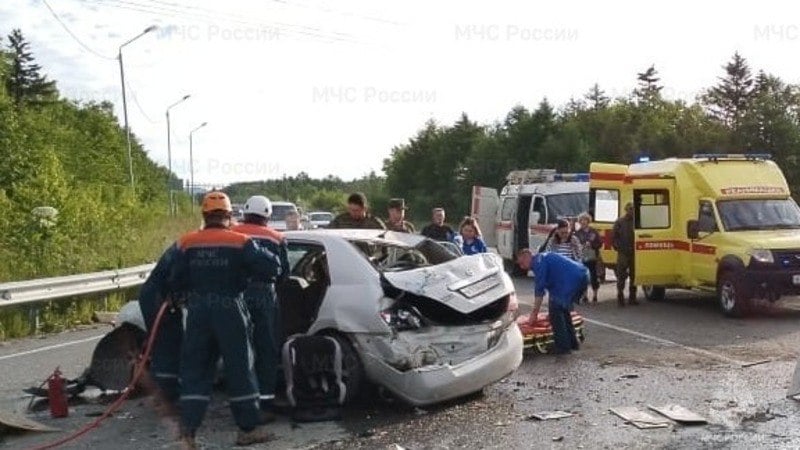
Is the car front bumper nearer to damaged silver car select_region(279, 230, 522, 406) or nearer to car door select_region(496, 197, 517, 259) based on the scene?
damaged silver car select_region(279, 230, 522, 406)

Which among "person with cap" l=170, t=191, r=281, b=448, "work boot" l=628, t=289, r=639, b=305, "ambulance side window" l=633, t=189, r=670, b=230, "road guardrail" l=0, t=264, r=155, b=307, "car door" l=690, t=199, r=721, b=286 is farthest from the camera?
"work boot" l=628, t=289, r=639, b=305

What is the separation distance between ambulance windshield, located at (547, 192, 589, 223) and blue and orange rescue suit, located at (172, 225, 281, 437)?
14640mm

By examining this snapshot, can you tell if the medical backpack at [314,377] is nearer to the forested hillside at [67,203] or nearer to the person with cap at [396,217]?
the person with cap at [396,217]

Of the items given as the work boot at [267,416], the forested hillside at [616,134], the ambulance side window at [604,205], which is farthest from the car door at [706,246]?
the forested hillside at [616,134]

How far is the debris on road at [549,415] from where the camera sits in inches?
285

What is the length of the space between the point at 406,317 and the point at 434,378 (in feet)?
1.76

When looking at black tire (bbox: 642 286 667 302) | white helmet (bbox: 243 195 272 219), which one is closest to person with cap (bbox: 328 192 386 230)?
white helmet (bbox: 243 195 272 219)

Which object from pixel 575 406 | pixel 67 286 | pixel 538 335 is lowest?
pixel 575 406

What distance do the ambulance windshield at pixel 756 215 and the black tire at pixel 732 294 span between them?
32.4 inches

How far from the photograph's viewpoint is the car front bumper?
7043mm

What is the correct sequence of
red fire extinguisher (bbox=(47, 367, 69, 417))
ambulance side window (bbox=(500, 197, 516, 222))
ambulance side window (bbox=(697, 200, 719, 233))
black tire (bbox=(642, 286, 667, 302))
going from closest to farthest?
red fire extinguisher (bbox=(47, 367, 69, 417)) < ambulance side window (bbox=(697, 200, 719, 233)) < black tire (bbox=(642, 286, 667, 302)) < ambulance side window (bbox=(500, 197, 516, 222))

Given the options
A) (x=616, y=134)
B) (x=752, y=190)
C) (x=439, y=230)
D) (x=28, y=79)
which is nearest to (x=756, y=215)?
(x=752, y=190)

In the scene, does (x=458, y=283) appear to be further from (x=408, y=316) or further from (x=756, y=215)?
(x=756, y=215)

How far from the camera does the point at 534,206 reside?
69.4 ft
